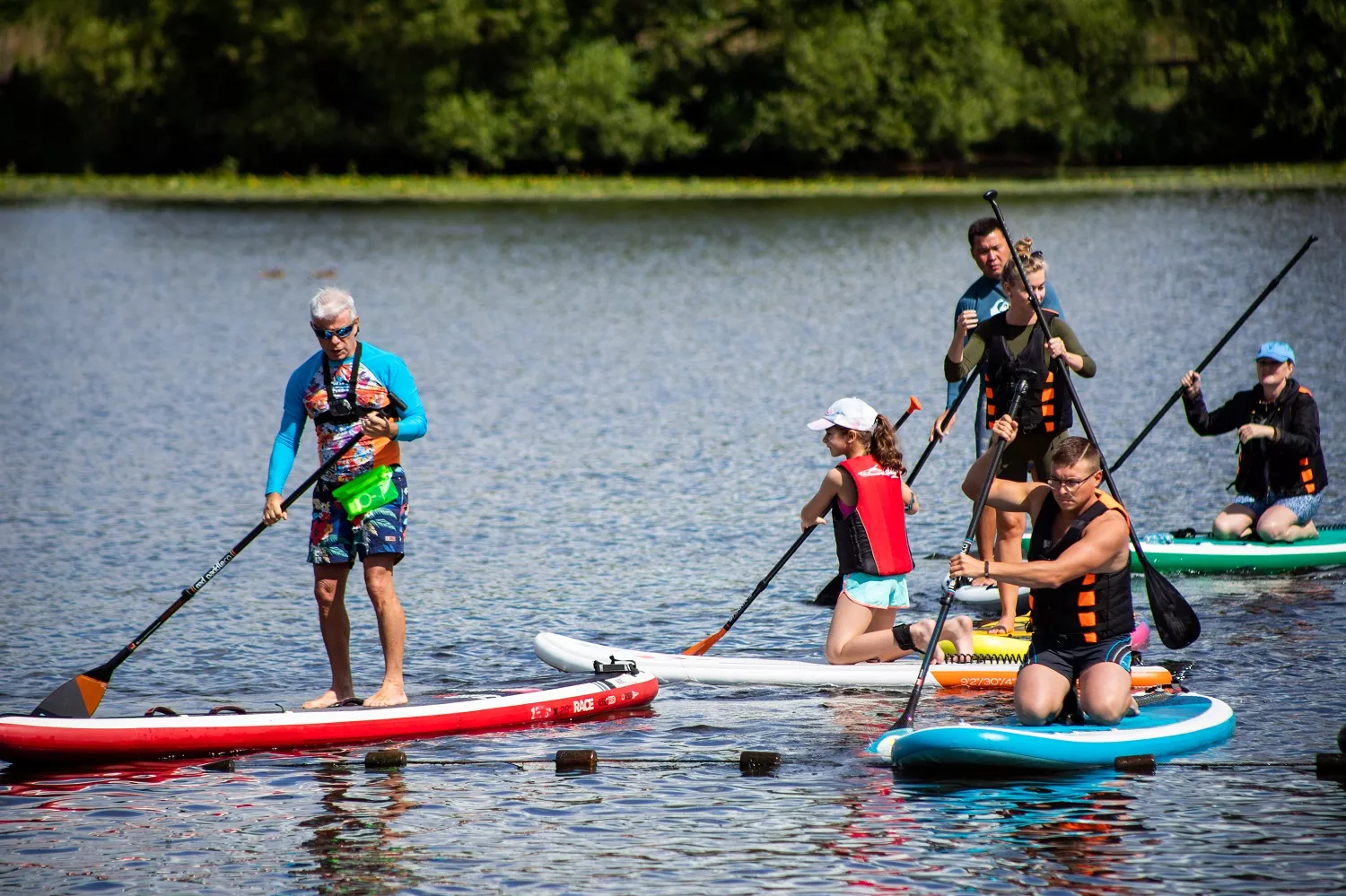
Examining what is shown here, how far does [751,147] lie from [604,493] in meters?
48.3

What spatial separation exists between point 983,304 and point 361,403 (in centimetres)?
366

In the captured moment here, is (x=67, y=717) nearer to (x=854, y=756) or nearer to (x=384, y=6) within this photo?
(x=854, y=756)

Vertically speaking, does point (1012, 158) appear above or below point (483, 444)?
above

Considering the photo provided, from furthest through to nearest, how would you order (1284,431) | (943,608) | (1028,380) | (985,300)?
(1284,431), (985,300), (1028,380), (943,608)

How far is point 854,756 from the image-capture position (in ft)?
25.9

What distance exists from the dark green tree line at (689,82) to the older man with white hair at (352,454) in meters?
51.5

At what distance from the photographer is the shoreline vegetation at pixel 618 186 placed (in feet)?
174

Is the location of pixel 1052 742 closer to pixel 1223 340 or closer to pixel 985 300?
pixel 985 300

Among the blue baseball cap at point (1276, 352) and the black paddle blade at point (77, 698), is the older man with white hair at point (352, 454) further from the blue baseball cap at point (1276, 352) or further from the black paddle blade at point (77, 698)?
the blue baseball cap at point (1276, 352)

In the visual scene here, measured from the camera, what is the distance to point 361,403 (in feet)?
26.8

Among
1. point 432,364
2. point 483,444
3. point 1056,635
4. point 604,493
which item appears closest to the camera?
point 1056,635

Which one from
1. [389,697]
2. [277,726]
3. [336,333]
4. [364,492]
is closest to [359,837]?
[277,726]

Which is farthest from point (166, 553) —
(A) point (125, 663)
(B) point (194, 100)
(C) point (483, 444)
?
(B) point (194, 100)

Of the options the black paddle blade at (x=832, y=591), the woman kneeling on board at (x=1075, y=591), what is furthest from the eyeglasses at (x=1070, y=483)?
the black paddle blade at (x=832, y=591)
